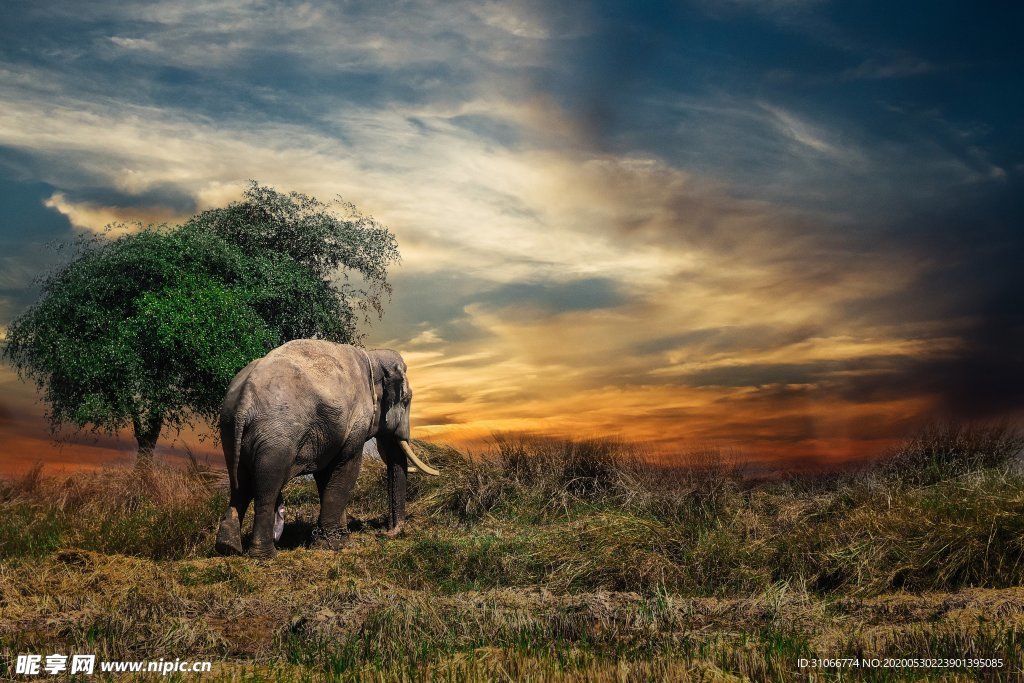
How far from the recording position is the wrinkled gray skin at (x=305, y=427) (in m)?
10.2

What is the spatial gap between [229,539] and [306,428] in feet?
5.07

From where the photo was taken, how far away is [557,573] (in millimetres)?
8586

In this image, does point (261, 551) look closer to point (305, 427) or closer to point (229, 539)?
point (229, 539)

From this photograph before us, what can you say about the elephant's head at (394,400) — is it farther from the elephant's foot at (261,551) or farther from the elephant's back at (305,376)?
the elephant's foot at (261,551)

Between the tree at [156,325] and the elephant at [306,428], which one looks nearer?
the elephant at [306,428]

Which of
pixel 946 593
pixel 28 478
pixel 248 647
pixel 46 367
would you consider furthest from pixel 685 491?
pixel 46 367

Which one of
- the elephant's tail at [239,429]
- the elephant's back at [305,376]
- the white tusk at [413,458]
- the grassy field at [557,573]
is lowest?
the grassy field at [557,573]

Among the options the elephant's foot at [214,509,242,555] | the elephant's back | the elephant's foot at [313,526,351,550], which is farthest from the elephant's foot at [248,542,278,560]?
the elephant's back

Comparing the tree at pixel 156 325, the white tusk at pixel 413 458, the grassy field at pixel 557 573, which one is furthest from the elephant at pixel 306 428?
the tree at pixel 156 325

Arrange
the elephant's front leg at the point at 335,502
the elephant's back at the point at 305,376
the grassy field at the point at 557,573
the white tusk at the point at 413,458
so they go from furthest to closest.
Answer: the white tusk at the point at 413,458 < the elephant's front leg at the point at 335,502 < the elephant's back at the point at 305,376 < the grassy field at the point at 557,573

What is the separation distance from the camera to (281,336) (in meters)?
23.5

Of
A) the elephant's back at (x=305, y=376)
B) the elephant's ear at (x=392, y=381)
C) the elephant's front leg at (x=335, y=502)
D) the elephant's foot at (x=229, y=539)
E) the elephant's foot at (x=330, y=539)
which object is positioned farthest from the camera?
the elephant's ear at (x=392, y=381)

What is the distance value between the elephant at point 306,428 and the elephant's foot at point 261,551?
0.4 inches

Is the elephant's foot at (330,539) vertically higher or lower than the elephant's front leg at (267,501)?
lower
